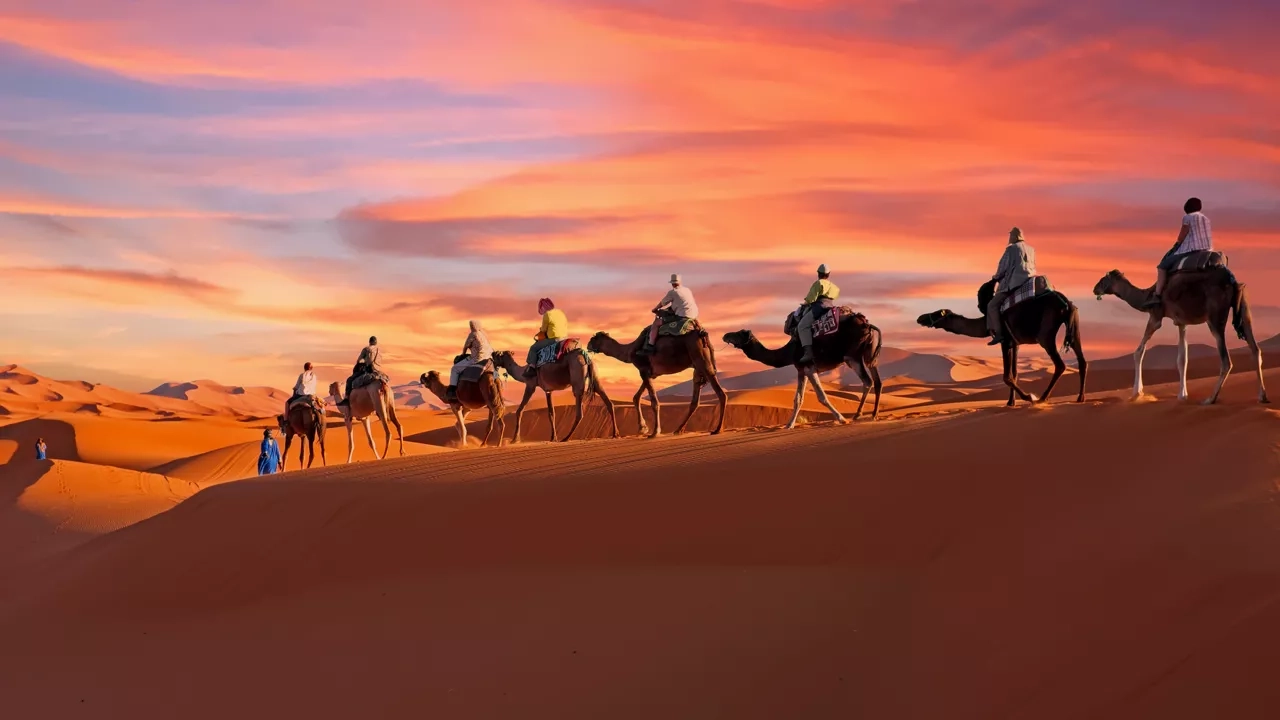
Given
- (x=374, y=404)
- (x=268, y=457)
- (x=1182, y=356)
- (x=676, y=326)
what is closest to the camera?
(x=1182, y=356)

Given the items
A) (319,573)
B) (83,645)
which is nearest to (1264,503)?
(319,573)

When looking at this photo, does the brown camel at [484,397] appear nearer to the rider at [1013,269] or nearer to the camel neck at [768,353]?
the camel neck at [768,353]

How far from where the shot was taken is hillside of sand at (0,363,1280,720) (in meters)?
8.89

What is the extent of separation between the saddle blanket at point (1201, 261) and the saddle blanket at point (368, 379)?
62.4 feet

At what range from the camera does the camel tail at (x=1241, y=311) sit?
47.1 ft

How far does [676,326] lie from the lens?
68.1 ft

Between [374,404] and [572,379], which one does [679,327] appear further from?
[374,404]

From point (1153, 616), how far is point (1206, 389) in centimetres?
1902

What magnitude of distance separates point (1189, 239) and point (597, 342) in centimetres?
1222

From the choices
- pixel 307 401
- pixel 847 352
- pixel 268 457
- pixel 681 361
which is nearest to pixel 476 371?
pixel 681 361

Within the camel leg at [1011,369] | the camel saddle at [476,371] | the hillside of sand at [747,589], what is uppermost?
the camel saddle at [476,371]

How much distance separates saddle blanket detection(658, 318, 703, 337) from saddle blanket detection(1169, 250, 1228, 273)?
27.4 feet

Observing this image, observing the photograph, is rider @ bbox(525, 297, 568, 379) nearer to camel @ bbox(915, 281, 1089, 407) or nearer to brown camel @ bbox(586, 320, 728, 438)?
brown camel @ bbox(586, 320, 728, 438)

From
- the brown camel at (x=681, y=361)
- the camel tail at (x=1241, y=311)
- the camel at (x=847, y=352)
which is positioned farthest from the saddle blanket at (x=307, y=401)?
the camel tail at (x=1241, y=311)
